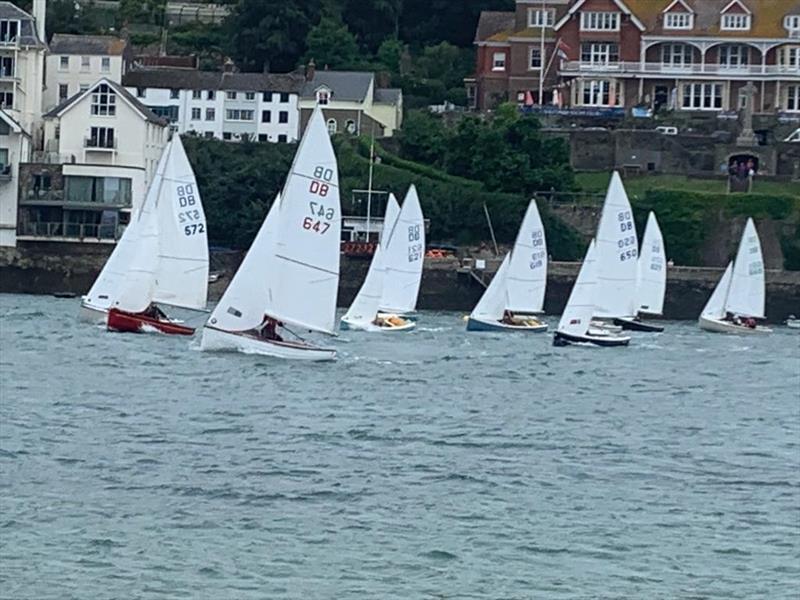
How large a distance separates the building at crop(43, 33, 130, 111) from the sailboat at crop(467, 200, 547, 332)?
25.6 m

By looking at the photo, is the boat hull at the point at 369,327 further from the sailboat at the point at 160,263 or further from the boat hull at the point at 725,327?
the boat hull at the point at 725,327

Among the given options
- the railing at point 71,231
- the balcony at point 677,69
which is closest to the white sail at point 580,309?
the railing at point 71,231

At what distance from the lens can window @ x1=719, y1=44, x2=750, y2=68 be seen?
296ft

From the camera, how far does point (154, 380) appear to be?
41.2m

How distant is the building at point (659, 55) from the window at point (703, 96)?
1.4 inches

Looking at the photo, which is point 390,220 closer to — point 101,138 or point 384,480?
point 101,138

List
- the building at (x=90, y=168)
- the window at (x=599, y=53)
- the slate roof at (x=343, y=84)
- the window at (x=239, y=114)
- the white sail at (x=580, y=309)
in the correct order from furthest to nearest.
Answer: the window at (x=599, y=53) < the slate roof at (x=343, y=84) < the window at (x=239, y=114) < the building at (x=90, y=168) < the white sail at (x=580, y=309)

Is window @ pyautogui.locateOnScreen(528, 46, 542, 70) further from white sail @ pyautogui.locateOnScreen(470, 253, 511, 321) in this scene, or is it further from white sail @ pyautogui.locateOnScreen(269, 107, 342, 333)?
white sail @ pyautogui.locateOnScreen(269, 107, 342, 333)

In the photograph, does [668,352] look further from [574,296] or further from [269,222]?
[269,222]

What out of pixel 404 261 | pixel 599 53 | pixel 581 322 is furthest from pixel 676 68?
pixel 581 322

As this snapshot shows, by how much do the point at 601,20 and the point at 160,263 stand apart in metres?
39.5

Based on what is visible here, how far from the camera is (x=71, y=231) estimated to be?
247ft

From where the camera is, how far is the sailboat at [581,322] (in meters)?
56.1

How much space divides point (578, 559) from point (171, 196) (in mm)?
32303
